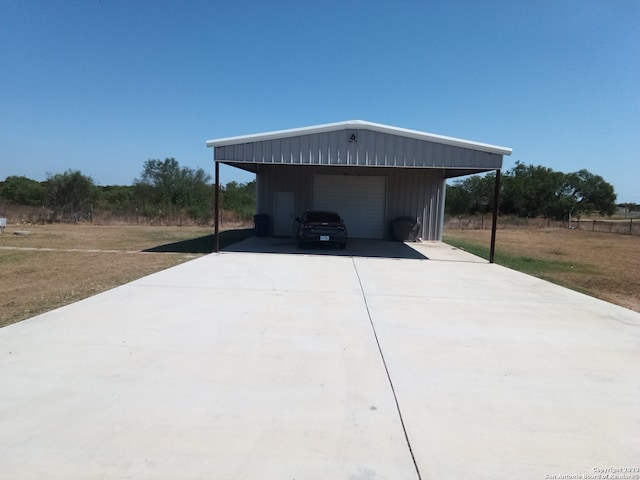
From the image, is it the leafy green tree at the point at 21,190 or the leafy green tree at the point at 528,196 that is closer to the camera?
the leafy green tree at the point at 21,190

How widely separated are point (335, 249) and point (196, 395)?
37.8 ft

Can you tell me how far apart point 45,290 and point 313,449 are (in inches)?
276

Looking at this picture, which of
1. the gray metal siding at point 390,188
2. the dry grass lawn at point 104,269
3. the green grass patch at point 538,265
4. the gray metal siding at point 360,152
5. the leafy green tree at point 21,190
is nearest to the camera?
the dry grass lawn at point 104,269

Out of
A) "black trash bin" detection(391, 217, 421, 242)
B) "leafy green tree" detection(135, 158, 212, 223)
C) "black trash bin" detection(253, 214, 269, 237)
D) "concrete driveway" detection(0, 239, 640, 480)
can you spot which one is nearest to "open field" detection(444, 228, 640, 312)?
"concrete driveway" detection(0, 239, 640, 480)

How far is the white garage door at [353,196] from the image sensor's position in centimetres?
1891

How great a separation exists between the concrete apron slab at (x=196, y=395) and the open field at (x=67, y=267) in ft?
3.86

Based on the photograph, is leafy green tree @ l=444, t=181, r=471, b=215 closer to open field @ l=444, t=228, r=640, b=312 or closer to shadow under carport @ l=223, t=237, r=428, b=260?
open field @ l=444, t=228, r=640, b=312

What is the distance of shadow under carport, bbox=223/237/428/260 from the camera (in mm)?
13848

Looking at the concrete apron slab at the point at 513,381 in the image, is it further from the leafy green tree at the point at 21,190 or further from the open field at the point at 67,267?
the leafy green tree at the point at 21,190

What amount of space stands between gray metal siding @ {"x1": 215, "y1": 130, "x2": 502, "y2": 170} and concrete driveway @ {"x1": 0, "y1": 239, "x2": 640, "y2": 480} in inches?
238

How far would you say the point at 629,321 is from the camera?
6.59 meters

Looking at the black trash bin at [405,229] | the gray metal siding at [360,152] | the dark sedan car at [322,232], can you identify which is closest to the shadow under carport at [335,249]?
the dark sedan car at [322,232]

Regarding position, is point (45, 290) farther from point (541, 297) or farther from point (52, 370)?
point (541, 297)

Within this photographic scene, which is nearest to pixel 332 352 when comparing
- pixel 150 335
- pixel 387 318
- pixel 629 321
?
pixel 387 318
